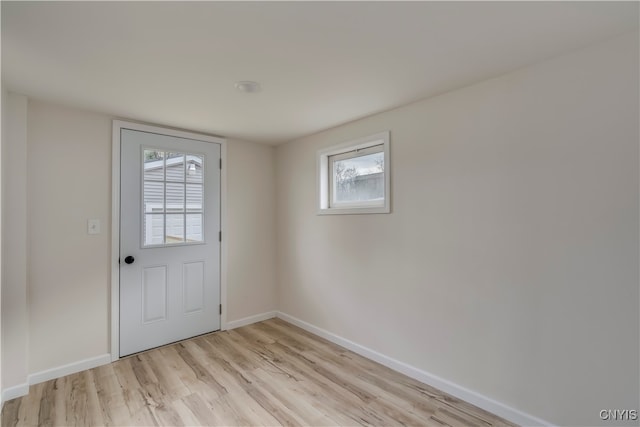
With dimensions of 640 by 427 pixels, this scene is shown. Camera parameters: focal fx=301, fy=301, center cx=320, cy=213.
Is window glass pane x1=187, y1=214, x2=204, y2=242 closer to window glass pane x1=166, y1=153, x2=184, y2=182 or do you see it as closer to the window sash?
window glass pane x1=166, y1=153, x2=184, y2=182

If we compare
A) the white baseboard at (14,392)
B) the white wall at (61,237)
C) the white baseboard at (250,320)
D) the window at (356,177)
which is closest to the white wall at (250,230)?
the white baseboard at (250,320)

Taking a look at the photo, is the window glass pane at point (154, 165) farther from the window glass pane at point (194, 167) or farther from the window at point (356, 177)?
the window at point (356, 177)

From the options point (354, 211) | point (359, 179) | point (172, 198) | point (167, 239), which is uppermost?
point (359, 179)

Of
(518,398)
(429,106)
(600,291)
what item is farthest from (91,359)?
(600,291)

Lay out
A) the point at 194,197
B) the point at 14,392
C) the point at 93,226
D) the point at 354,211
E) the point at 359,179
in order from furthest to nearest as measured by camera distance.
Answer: the point at 194,197, the point at 359,179, the point at 354,211, the point at 93,226, the point at 14,392

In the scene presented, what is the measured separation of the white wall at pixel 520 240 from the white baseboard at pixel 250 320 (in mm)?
1438

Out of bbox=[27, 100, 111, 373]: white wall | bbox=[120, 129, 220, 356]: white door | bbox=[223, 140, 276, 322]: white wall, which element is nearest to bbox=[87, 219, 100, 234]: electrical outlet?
bbox=[27, 100, 111, 373]: white wall

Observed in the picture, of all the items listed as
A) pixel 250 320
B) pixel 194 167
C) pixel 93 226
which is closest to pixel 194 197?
pixel 194 167

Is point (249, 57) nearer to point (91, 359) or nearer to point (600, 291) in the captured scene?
point (600, 291)

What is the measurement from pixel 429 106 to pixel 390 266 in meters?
1.31

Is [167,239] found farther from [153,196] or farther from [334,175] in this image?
[334,175]

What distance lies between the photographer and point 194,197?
315 cm

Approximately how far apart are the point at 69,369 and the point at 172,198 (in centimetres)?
161

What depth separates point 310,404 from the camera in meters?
2.07
